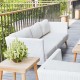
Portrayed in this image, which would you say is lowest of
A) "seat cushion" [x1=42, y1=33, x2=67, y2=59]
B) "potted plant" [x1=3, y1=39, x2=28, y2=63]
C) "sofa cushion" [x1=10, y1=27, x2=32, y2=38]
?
"seat cushion" [x1=42, y1=33, x2=67, y2=59]

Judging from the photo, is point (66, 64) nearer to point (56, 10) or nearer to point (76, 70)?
point (76, 70)

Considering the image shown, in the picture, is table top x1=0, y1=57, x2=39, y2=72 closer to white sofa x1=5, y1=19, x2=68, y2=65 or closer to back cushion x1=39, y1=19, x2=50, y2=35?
white sofa x1=5, y1=19, x2=68, y2=65

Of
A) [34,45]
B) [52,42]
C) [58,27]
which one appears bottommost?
[52,42]

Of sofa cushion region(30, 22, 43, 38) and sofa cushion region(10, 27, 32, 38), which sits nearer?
sofa cushion region(10, 27, 32, 38)

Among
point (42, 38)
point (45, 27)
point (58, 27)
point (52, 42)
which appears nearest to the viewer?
point (52, 42)

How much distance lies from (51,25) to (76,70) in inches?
163

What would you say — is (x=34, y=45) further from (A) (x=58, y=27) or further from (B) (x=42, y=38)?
(A) (x=58, y=27)

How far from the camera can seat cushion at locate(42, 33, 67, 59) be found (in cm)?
460

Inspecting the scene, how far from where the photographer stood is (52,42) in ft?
17.3

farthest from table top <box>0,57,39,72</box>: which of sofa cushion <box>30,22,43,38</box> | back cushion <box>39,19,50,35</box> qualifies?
back cushion <box>39,19,50,35</box>

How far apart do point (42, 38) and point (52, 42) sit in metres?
0.48

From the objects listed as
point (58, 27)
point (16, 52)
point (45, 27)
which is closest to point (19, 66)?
point (16, 52)

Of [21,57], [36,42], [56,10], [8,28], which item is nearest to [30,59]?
[21,57]

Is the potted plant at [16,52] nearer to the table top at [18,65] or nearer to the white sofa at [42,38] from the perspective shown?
the table top at [18,65]
